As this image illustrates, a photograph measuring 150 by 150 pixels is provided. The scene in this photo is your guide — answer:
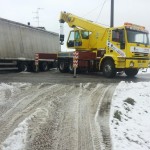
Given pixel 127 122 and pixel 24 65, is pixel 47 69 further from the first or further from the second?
pixel 127 122

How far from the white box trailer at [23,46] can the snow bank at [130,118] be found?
10.2 m

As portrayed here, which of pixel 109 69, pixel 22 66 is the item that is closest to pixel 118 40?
pixel 109 69

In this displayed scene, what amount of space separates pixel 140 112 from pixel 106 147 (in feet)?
13.7

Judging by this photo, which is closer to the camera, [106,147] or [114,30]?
[106,147]

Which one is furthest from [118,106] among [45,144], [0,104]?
[45,144]

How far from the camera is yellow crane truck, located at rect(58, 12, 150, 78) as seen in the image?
19266mm

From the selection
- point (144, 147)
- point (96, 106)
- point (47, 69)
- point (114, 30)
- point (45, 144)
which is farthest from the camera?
point (47, 69)

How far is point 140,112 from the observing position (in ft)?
36.7

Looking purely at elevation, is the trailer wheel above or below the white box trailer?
below

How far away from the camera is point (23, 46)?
24844mm

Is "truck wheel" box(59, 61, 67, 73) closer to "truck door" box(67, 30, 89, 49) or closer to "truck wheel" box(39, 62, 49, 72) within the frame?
"truck door" box(67, 30, 89, 49)

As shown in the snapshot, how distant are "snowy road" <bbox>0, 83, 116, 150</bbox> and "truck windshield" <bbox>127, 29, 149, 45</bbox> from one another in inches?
257

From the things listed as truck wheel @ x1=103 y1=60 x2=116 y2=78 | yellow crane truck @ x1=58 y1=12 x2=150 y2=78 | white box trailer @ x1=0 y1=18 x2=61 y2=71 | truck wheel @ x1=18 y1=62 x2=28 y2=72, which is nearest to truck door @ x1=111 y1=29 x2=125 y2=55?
yellow crane truck @ x1=58 y1=12 x2=150 y2=78

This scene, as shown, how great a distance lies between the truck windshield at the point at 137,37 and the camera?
1930 centimetres
